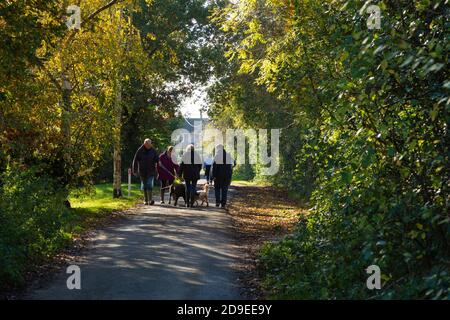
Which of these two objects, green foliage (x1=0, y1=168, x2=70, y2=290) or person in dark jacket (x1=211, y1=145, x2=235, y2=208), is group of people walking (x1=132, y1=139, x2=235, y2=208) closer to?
person in dark jacket (x1=211, y1=145, x2=235, y2=208)

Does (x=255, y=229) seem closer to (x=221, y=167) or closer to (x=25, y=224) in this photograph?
(x=221, y=167)

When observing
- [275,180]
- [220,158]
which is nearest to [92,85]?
[220,158]

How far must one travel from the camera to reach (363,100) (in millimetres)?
7195

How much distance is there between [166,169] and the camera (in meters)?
23.1

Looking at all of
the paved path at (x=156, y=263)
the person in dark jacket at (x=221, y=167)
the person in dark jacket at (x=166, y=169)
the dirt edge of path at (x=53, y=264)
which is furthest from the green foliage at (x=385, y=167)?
the person in dark jacket at (x=166, y=169)

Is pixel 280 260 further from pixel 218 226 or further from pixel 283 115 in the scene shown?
pixel 283 115

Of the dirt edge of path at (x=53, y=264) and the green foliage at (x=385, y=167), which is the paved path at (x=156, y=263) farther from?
the green foliage at (x=385, y=167)

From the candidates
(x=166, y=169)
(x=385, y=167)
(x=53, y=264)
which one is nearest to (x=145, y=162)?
(x=166, y=169)

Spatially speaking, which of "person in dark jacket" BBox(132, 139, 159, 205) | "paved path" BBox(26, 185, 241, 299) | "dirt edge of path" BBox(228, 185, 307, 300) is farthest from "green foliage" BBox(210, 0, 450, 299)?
"person in dark jacket" BBox(132, 139, 159, 205)

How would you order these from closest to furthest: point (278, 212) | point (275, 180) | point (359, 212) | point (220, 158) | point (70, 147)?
1. point (359, 212)
2. point (70, 147)
3. point (220, 158)
4. point (278, 212)
5. point (275, 180)

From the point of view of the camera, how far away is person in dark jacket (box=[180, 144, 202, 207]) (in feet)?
70.7

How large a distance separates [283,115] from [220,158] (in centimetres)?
1080

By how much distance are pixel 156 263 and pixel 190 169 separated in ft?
34.6

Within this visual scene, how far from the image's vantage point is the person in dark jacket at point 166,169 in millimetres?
23031
